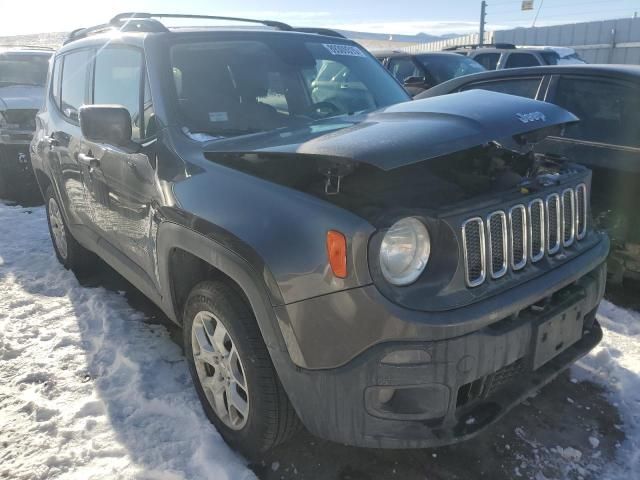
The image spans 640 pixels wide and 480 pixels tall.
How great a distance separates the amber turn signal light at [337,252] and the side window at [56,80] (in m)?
3.45

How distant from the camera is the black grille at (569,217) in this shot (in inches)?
96.7

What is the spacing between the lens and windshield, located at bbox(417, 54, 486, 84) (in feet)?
32.2

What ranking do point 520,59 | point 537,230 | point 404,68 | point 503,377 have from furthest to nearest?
point 520,59 → point 404,68 → point 537,230 → point 503,377

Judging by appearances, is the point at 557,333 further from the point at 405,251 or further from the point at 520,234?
the point at 405,251

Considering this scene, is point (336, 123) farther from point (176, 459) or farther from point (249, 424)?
→ point (176, 459)

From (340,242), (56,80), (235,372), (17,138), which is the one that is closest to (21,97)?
(17,138)

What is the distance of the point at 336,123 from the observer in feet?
9.12

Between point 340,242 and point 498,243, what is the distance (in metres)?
0.67

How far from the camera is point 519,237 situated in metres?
2.16

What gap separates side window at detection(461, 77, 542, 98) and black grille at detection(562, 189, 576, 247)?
2.41 meters

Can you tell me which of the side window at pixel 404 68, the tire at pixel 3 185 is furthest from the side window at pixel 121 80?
the side window at pixel 404 68

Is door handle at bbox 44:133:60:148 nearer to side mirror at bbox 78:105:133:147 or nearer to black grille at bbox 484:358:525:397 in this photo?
side mirror at bbox 78:105:133:147

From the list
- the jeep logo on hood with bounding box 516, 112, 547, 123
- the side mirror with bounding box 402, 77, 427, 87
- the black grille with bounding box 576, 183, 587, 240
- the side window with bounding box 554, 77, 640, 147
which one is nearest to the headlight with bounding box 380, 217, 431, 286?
the jeep logo on hood with bounding box 516, 112, 547, 123

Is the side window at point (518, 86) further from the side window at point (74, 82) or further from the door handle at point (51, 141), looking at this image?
the door handle at point (51, 141)
